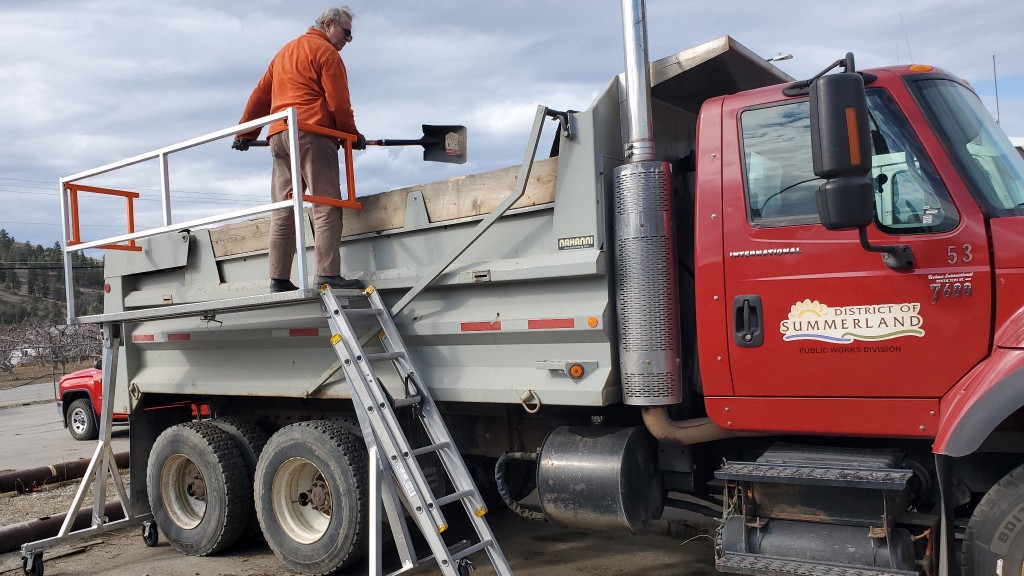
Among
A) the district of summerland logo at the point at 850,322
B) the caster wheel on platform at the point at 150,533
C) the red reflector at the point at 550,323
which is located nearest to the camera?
the district of summerland logo at the point at 850,322

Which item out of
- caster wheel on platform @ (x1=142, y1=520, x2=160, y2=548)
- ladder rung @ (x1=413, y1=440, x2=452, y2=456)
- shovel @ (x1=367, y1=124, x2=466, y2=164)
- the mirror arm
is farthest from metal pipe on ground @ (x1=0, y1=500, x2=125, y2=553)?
the mirror arm

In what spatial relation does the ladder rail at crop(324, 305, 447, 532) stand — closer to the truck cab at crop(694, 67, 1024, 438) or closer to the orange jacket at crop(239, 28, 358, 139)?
the orange jacket at crop(239, 28, 358, 139)

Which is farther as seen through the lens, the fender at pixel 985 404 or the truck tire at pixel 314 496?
the truck tire at pixel 314 496

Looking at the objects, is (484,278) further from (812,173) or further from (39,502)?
(39,502)

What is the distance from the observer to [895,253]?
3.54 metres

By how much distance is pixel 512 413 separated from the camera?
5188 millimetres

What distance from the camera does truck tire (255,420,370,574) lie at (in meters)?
5.11

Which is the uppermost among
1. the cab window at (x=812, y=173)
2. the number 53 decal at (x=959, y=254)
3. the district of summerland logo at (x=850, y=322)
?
the cab window at (x=812, y=173)

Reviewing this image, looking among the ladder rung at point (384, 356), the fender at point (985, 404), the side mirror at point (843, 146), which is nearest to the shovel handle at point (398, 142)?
the ladder rung at point (384, 356)

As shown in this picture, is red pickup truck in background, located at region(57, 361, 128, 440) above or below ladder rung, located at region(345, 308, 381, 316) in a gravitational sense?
below

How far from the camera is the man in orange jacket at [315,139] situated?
→ 5.09 metres

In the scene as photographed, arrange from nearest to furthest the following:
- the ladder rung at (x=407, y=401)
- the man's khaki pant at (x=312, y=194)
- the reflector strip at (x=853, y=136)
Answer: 1. the reflector strip at (x=853, y=136)
2. the ladder rung at (x=407, y=401)
3. the man's khaki pant at (x=312, y=194)

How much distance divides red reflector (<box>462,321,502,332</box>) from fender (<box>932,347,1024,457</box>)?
2204mm

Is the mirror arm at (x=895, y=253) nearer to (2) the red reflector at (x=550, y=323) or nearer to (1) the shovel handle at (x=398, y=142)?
(2) the red reflector at (x=550, y=323)
